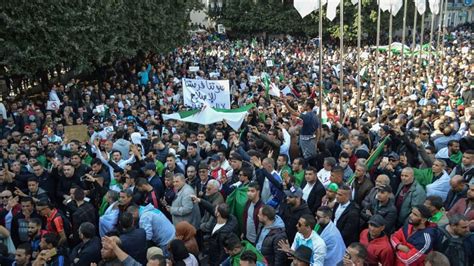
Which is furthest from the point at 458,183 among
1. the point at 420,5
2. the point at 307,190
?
the point at 420,5

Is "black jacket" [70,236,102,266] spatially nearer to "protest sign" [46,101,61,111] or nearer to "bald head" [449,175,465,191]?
"bald head" [449,175,465,191]

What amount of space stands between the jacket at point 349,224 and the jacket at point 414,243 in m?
0.73

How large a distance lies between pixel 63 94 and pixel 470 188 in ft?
44.4

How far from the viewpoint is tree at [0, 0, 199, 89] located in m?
15.3

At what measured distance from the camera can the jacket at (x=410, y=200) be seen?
639cm

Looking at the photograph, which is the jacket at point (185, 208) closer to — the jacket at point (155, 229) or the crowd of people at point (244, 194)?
the crowd of people at point (244, 194)

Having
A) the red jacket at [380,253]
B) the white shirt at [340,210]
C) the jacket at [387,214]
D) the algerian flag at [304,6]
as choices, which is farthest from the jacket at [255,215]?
the algerian flag at [304,6]

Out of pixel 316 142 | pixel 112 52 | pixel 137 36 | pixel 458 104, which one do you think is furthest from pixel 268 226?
pixel 137 36

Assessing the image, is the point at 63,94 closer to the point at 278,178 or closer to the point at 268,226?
the point at 278,178

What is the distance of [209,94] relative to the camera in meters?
13.5

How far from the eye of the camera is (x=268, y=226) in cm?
566

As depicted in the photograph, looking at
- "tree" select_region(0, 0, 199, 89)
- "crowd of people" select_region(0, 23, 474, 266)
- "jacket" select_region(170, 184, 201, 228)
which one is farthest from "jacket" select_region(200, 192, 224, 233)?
"tree" select_region(0, 0, 199, 89)

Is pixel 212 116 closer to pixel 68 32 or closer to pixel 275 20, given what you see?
pixel 68 32

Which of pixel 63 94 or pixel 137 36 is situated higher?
pixel 137 36
